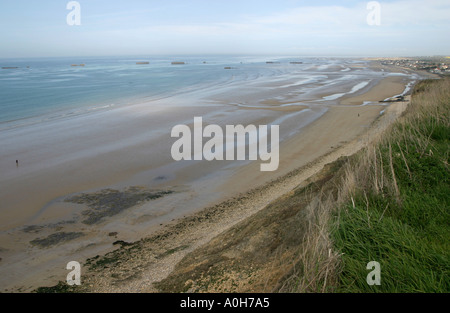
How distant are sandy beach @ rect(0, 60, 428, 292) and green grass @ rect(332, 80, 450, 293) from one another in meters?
3.22

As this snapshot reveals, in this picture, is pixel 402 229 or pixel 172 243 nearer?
pixel 402 229

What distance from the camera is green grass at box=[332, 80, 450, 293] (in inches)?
131

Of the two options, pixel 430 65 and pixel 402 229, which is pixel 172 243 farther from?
pixel 430 65

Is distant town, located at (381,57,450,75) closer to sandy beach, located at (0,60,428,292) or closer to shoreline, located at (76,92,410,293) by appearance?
sandy beach, located at (0,60,428,292)

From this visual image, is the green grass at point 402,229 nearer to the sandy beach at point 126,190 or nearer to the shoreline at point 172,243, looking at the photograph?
the shoreline at point 172,243

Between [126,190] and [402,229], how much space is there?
880 cm

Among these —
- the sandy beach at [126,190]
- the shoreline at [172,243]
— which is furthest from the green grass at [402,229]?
the sandy beach at [126,190]

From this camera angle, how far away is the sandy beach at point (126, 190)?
7047mm

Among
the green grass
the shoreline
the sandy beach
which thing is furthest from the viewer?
the sandy beach

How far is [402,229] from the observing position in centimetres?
402

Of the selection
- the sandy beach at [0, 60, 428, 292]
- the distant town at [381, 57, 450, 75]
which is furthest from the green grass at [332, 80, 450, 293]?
the distant town at [381, 57, 450, 75]

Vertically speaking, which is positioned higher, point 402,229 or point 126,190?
point 402,229

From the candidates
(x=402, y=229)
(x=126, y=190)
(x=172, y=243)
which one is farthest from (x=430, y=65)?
(x=402, y=229)
